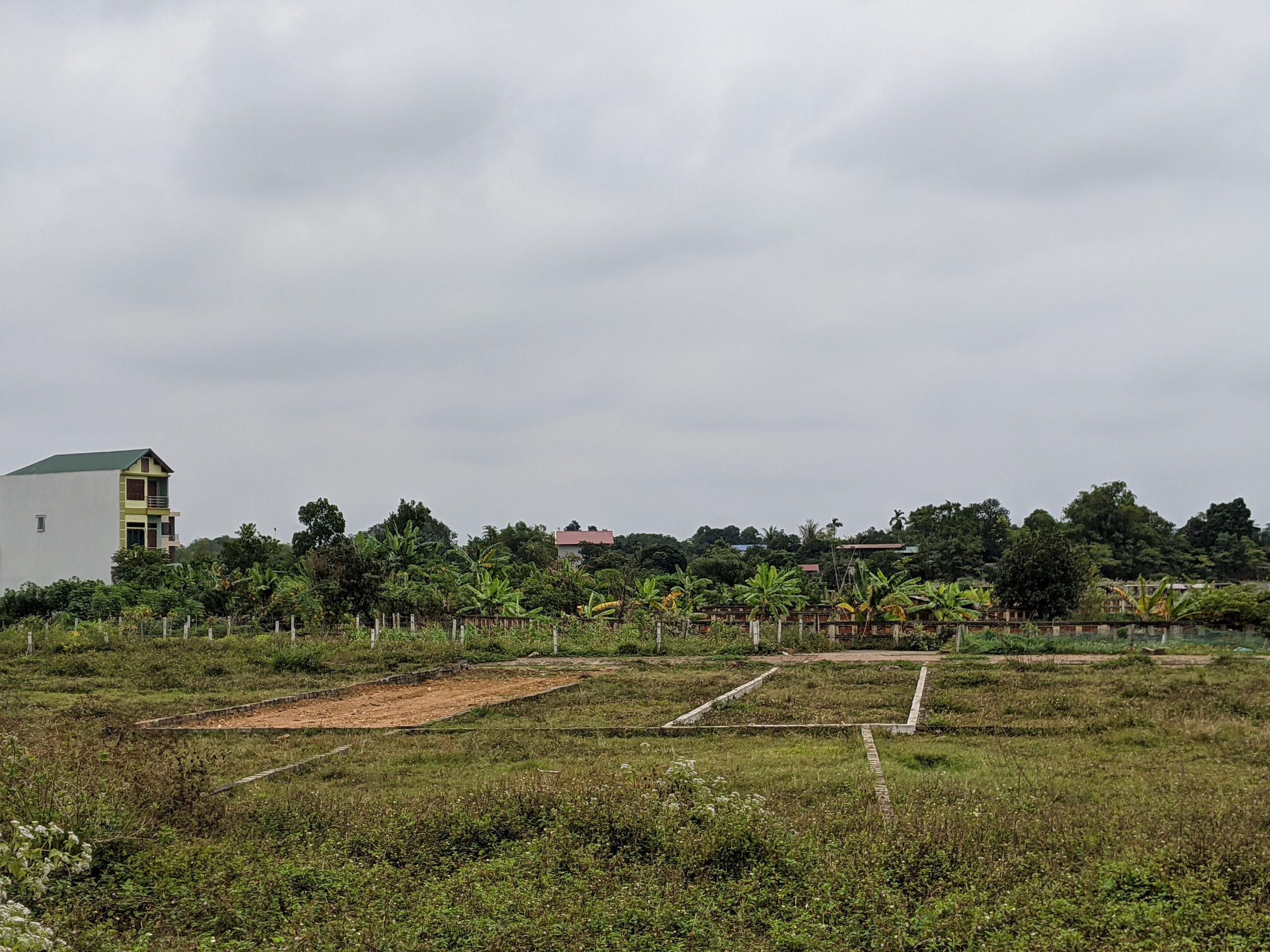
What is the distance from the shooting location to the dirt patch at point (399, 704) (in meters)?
14.6

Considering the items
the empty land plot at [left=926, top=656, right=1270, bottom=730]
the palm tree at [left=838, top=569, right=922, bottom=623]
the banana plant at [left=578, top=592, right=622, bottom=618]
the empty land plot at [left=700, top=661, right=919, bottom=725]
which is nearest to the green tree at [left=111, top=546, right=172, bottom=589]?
the banana plant at [left=578, top=592, right=622, bottom=618]

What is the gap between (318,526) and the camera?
151 feet

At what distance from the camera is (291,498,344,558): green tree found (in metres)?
45.8

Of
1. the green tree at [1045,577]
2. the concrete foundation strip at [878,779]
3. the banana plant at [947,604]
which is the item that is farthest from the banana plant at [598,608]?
the concrete foundation strip at [878,779]

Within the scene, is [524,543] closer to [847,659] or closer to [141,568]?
[141,568]

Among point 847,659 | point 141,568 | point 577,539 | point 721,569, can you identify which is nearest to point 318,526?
point 141,568

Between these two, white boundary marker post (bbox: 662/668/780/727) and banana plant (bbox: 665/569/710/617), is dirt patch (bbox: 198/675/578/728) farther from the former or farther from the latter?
banana plant (bbox: 665/569/710/617)

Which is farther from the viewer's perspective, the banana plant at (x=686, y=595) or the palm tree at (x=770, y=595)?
the banana plant at (x=686, y=595)

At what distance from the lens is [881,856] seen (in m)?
6.20

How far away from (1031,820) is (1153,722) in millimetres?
6779

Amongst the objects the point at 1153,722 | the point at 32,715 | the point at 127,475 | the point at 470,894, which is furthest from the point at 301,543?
the point at 470,894

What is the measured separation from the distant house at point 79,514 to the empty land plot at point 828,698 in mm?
35081

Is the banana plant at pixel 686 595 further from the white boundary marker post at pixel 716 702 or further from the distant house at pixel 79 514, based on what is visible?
the distant house at pixel 79 514

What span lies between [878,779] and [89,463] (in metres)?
48.8
